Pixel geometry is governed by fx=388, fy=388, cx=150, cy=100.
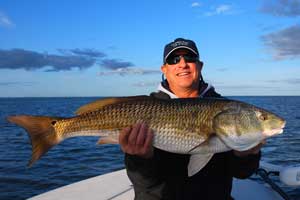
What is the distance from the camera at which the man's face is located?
15.5 feet

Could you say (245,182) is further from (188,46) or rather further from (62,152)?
(62,152)

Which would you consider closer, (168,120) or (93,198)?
(168,120)

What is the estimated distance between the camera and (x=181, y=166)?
14.9 feet

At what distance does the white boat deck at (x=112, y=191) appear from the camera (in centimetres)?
654

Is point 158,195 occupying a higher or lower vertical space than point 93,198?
higher

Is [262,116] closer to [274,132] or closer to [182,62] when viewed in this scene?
[274,132]

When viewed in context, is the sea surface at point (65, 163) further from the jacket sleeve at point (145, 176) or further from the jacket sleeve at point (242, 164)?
the jacket sleeve at point (145, 176)

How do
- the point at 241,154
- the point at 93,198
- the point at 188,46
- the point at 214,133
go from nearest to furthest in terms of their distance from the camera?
the point at 214,133 < the point at 241,154 < the point at 188,46 < the point at 93,198

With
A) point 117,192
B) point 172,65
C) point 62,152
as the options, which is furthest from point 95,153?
point 172,65

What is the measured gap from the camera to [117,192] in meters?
6.77

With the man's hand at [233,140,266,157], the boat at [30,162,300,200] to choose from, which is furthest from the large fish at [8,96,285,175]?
the boat at [30,162,300,200]

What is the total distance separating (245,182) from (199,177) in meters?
3.05

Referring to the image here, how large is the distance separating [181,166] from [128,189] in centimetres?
264

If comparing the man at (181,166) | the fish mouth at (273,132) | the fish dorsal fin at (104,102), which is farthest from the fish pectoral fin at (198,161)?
the fish dorsal fin at (104,102)
